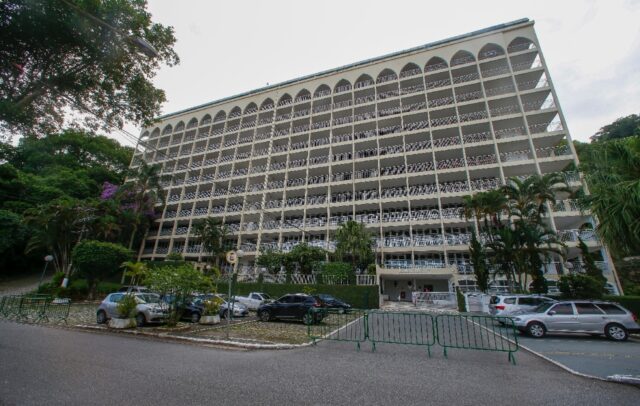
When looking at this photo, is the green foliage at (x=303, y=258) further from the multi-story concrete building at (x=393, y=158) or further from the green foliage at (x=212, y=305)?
the green foliage at (x=212, y=305)

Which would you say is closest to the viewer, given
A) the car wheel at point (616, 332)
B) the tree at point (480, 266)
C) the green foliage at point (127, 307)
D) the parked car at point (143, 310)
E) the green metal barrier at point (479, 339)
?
the green metal barrier at point (479, 339)

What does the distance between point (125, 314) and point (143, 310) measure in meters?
0.85

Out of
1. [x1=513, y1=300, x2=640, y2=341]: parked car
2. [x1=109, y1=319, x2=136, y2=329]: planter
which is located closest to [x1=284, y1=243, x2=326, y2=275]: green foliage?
[x1=109, y1=319, x2=136, y2=329]: planter

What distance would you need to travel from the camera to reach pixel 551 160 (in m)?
26.1

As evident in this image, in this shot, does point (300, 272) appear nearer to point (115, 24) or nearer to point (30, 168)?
point (115, 24)

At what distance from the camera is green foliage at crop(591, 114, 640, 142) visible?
36938mm

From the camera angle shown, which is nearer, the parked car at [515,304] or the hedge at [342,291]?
the parked car at [515,304]

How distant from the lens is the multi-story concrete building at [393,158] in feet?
89.8

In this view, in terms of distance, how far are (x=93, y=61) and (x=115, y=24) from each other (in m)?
1.46

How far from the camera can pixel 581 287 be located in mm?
16516

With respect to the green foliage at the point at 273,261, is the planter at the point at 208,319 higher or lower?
lower

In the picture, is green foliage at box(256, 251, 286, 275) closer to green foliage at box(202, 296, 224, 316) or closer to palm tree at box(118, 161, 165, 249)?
green foliage at box(202, 296, 224, 316)

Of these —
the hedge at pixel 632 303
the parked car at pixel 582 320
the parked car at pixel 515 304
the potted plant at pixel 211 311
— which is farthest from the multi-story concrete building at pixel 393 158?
the potted plant at pixel 211 311

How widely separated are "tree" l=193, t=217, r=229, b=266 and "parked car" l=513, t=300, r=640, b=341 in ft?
97.5
